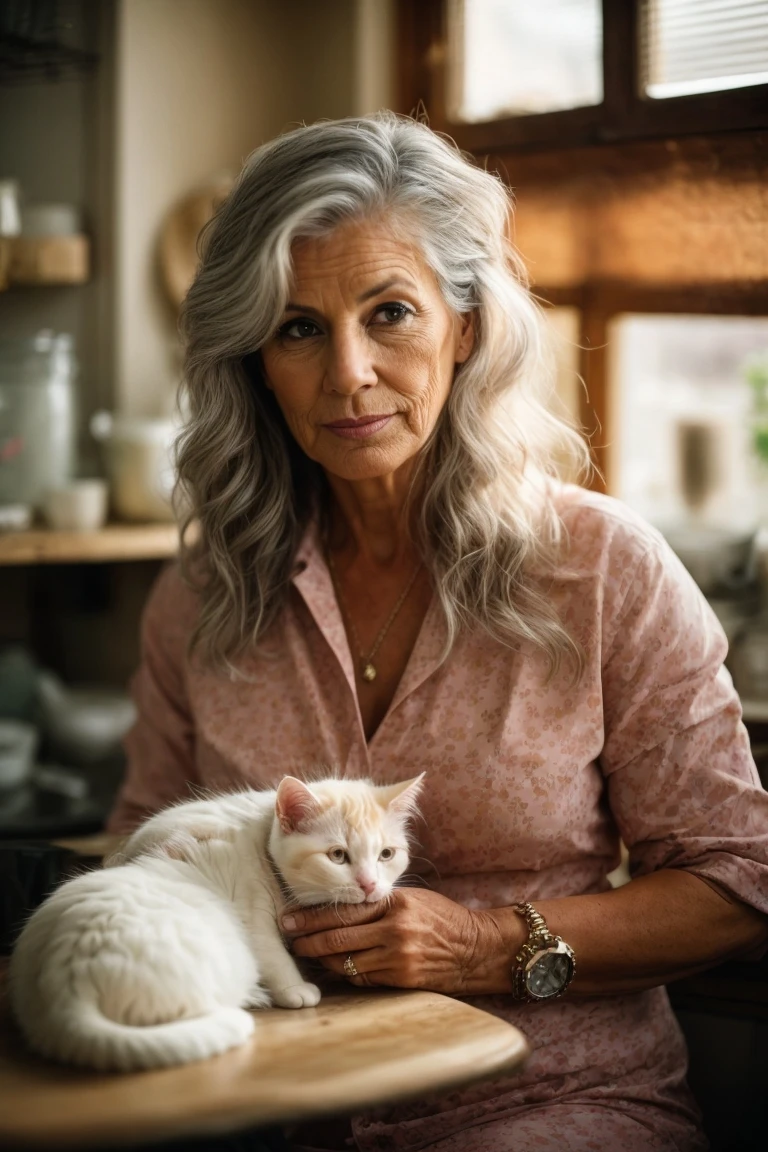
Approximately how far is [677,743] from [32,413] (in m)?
1.79

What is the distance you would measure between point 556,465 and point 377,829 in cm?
71

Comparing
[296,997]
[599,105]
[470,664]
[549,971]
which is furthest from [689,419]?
[296,997]

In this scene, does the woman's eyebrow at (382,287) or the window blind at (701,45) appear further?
the window blind at (701,45)

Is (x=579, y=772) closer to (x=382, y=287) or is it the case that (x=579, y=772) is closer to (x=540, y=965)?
(x=540, y=965)

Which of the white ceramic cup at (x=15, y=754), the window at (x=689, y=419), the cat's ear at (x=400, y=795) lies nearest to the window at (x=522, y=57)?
the window at (x=689, y=419)

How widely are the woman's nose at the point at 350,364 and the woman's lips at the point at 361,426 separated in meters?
0.05

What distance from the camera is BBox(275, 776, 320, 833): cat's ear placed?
1334mm

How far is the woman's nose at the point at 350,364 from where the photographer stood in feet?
5.02

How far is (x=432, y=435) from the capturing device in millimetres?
1705

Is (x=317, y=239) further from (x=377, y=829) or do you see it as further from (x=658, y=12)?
(x=658, y=12)

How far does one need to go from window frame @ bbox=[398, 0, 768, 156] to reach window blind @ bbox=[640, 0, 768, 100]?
0.03m

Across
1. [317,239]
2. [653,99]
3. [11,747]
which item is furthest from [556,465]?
[11,747]

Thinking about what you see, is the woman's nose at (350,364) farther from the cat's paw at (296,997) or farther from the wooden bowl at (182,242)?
the wooden bowl at (182,242)

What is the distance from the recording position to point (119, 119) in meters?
2.84
